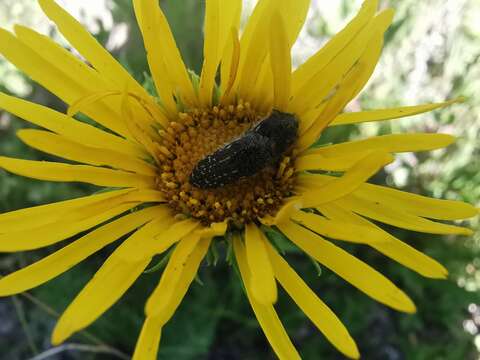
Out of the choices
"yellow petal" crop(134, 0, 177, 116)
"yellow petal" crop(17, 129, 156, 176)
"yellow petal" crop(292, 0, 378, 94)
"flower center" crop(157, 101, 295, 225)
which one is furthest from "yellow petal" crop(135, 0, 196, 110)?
"yellow petal" crop(292, 0, 378, 94)

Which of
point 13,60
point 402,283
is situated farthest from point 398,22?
point 13,60

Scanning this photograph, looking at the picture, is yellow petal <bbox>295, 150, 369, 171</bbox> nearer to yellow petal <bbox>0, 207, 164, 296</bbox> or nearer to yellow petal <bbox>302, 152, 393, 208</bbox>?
yellow petal <bbox>302, 152, 393, 208</bbox>

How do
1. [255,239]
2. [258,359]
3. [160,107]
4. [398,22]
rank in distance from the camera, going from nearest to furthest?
[255,239]
[160,107]
[258,359]
[398,22]

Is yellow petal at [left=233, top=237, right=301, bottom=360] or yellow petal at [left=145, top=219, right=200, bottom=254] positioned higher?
yellow petal at [left=145, top=219, right=200, bottom=254]

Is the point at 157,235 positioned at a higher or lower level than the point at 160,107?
lower

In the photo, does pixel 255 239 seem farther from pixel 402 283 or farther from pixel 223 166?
pixel 402 283

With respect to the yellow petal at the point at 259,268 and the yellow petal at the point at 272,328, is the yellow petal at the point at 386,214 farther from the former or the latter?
the yellow petal at the point at 272,328
